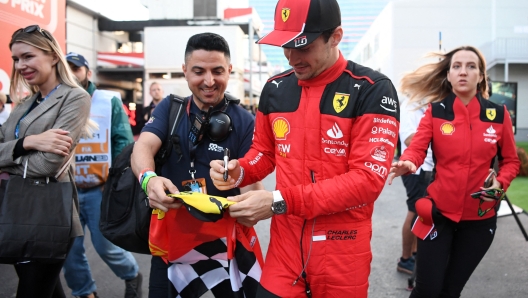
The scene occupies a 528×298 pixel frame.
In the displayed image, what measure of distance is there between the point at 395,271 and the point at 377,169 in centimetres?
356

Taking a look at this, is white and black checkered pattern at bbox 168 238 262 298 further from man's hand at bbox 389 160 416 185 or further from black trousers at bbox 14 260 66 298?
man's hand at bbox 389 160 416 185

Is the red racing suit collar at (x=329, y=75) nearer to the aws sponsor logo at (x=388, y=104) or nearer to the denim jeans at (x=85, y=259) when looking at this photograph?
the aws sponsor logo at (x=388, y=104)

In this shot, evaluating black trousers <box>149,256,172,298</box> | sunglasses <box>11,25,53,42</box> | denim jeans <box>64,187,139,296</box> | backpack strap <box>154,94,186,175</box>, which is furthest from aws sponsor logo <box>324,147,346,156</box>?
denim jeans <box>64,187,139,296</box>

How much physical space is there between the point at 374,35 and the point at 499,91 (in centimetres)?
2964

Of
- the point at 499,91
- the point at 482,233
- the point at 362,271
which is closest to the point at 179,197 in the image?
the point at 362,271

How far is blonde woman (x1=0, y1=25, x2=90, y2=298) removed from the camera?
2768 millimetres

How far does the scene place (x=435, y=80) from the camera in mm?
3826

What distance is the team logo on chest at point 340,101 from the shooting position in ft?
6.68

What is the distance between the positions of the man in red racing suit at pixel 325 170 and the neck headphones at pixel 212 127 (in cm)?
51

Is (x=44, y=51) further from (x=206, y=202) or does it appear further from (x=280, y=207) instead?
(x=280, y=207)

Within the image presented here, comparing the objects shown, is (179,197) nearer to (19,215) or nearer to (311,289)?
(311,289)

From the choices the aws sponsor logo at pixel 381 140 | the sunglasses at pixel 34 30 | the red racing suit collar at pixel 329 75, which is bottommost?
the aws sponsor logo at pixel 381 140

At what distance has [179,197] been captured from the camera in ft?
7.11

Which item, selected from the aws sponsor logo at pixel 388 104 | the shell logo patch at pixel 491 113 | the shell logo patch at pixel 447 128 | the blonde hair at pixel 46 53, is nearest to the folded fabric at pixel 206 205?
the aws sponsor logo at pixel 388 104
